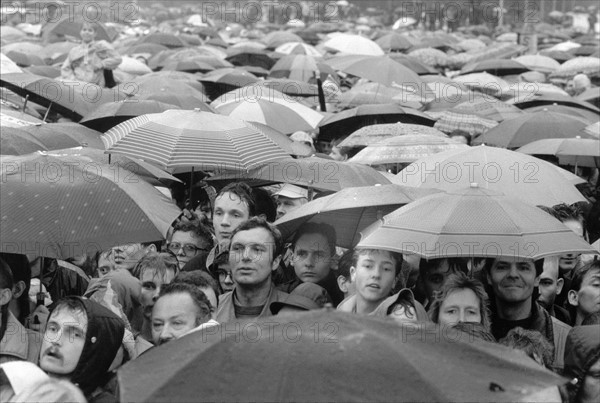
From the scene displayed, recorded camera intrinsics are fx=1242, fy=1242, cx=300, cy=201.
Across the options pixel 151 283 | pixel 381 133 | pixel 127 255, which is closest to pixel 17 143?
pixel 127 255

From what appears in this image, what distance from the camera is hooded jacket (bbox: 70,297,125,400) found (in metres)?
4.76

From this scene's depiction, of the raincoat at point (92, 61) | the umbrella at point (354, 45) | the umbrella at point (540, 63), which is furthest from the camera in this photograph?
the umbrella at point (540, 63)

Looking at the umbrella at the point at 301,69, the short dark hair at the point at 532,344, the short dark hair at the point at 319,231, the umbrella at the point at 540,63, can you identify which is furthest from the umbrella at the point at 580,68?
the short dark hair at the point at 532,344

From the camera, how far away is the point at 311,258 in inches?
253

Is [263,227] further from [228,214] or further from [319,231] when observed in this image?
[228,214]

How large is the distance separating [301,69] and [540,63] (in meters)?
6.37

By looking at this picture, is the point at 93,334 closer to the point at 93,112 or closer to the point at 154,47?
the point at 93,112

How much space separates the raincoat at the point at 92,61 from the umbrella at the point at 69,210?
792cm

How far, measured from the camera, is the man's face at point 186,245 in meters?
7.09

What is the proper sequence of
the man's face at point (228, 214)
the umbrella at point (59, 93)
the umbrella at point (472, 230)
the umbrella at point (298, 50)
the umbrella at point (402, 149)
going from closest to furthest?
the umbrella at point (472, 230), the man's face at point (228, 214), the umbrella at point (402, 149), the umbrella at point (59, 93), the umbrella at point (298, 50)

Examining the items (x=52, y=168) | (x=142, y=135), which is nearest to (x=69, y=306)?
(x=52, y=168)

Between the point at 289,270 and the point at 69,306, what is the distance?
6.62 feet

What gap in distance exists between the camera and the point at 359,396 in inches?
129

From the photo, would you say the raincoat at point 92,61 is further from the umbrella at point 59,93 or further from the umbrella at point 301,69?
the umbrella at point 301,69
